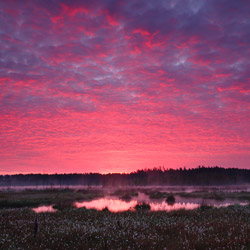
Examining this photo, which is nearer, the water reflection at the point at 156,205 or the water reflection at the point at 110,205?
the water reflection at the point at 156,205

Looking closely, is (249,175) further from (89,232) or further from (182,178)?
(89,232)

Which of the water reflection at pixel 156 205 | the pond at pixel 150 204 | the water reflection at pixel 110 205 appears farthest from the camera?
the water reflection at pixel 110 205

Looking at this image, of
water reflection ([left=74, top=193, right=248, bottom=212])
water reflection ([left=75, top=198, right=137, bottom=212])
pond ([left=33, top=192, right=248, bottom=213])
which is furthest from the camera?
water reflection ([left=75, top=198, right=137, bottom=212])

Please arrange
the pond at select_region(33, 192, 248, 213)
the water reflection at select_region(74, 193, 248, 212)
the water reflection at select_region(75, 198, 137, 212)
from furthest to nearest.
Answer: the water reflection at select_region(75, 198, 137, 212), the water reflection at select_region(74, 193, 248, 212), the pond at select_region(33, 192, 248, 213)

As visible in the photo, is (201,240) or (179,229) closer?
(201,240)

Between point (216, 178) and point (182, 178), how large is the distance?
2148cm

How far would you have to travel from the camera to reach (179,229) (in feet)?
48.9

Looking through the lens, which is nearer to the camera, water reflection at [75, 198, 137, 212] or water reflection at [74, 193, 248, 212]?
water reflection at [74, 193, 248, 212]

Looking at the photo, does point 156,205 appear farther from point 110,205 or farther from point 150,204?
point 110,205

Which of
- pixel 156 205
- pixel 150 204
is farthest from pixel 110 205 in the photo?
pixel 156 205

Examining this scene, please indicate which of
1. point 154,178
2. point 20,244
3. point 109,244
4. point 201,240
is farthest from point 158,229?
point 154,178

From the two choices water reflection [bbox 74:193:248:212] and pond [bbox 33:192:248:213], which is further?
water reflection [bbox 74:193:248:212]

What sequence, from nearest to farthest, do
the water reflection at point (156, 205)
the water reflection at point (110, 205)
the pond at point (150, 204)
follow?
the pond at point (150, 204) → the water reflection at point (156, 205) → the water reflection at point (110, 205)

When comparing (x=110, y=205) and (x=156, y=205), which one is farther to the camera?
(x=110, y=205)
